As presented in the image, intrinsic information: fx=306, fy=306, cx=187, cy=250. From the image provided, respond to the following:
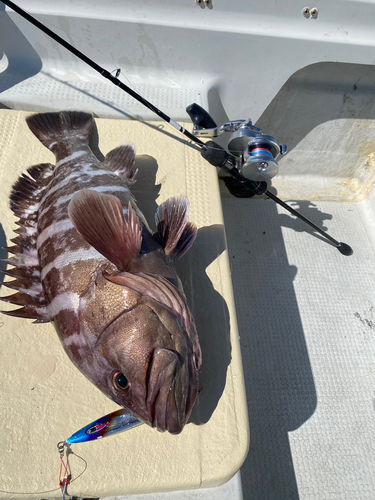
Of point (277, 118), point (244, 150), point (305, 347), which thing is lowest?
point (305, 347)

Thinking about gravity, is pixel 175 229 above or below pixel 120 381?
above

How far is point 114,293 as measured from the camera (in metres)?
1.03

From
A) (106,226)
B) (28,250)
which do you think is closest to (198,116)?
(106,226)

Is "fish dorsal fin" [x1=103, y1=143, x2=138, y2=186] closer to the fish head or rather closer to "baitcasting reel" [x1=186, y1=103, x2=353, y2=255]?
"baitcasting reel" [x1=186, y1=103, x2=353, y2=255]

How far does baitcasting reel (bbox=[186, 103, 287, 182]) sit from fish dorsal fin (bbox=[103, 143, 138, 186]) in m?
0.41

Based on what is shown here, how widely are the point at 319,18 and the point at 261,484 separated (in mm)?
2819

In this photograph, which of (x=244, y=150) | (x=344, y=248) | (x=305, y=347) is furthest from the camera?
(x=344, y=248)

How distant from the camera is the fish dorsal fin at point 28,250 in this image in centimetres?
122

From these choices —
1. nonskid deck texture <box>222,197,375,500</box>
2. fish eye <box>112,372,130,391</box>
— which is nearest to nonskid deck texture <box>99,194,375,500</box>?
nonskid deck texture <box>222,197,375,500</box>

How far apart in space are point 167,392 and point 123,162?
1186 mm

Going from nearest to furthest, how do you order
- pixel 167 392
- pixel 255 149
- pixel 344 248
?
pixel 167 392, pixel 255 149, pixel 344 248

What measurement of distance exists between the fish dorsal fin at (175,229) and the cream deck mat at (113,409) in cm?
24

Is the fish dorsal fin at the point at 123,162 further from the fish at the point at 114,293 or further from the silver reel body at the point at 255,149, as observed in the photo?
the silver reel body at the point at 255,149

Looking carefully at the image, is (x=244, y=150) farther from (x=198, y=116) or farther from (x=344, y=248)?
(x=344, y=248)
